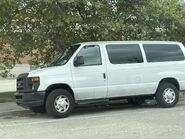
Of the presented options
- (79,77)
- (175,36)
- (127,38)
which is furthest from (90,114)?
(175,36)

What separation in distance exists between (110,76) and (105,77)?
164 mm

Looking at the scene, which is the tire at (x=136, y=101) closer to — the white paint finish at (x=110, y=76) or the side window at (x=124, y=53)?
the white paint finish at (x=110, y=76)

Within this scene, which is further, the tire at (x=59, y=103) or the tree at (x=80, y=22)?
the tree at (x=80, y=22)

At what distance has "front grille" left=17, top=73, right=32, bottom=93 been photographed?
505 inches

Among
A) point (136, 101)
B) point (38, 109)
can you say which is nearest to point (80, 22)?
point (136, 101)

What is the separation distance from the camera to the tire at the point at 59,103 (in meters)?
12.6

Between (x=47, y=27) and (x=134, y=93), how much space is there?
3.58 meters

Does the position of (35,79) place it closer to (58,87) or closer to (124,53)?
(58,87)

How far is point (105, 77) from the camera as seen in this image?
13.3 metres

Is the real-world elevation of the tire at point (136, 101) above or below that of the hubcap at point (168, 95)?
below

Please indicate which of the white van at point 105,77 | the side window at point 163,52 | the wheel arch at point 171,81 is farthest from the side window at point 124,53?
the wheel arch at point 171,81

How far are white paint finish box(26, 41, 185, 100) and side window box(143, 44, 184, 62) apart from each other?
0.15 meters

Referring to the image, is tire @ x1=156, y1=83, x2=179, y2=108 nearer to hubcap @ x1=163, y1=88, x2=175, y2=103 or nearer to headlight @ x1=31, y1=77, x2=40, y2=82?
hubcap @ x1=163, y1=88, x2=175, y2=103

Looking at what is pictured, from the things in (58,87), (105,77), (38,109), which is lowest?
(38,109)
